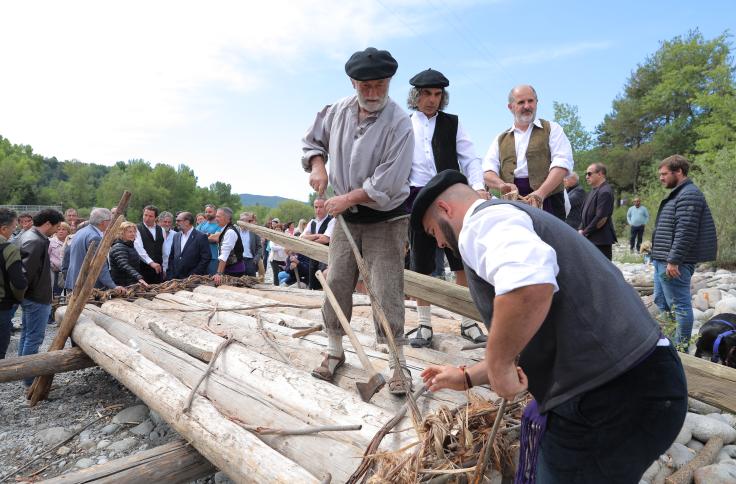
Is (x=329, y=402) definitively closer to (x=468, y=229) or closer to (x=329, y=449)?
(x=329, y=449)

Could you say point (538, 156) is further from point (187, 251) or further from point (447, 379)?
point (187, 251)

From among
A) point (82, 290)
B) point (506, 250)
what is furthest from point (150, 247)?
point (506, 250)

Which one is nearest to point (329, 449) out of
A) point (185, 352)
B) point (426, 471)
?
point (426, 471)

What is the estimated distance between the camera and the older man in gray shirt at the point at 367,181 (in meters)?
2.85

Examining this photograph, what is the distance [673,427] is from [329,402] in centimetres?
163

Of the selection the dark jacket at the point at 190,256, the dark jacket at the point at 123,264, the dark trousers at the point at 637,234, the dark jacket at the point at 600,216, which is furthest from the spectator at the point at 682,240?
the dark trousers at the point at 637,234

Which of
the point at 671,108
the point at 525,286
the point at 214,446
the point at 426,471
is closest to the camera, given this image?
the point at 525,286

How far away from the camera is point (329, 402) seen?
8.52 feet

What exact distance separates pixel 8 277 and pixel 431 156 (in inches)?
165

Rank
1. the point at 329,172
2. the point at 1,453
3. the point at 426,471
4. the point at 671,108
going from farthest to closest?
the point at 671,108 < the point at 1,453 < the point at 329,172 < the point at 426,471

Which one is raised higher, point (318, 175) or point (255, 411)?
point (318, 175)

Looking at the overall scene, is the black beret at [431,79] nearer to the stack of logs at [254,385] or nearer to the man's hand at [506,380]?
the stack of logs at [254,385]

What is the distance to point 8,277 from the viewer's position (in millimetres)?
4590

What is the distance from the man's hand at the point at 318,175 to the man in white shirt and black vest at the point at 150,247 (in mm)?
5338
